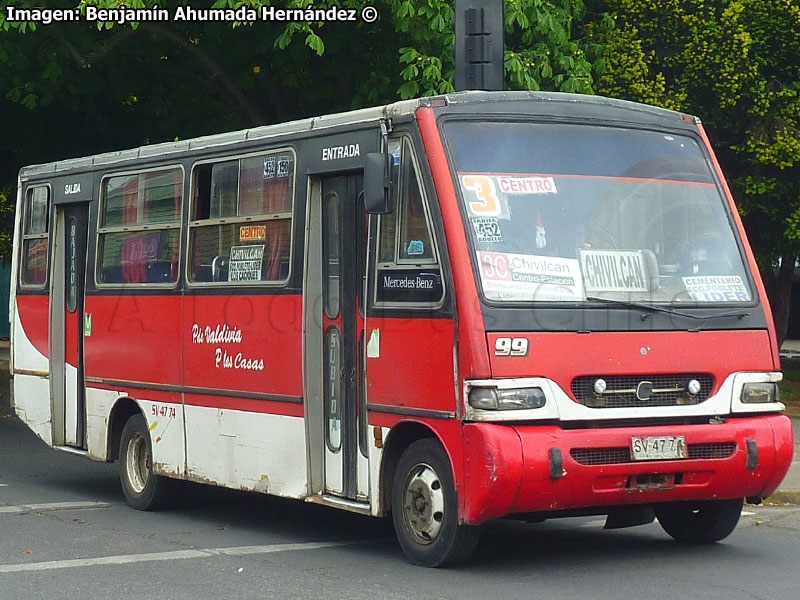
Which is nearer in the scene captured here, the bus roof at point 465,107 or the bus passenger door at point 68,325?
the bus roof at point 465,107

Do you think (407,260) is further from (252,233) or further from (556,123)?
(252,233)

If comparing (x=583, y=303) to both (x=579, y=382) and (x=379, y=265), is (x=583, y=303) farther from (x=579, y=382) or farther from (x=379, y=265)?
(x=379, y=265)

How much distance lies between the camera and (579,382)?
842cm

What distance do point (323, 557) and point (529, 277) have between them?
2315mm

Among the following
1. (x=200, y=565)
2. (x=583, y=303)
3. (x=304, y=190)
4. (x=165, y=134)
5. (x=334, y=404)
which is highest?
(x=165, y=134)

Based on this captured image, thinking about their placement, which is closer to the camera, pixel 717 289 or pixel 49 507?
pixel 717 289

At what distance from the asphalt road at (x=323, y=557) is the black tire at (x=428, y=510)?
0.12 metres

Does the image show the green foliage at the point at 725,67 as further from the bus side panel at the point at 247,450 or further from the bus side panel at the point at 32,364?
the bus side panel at the point at 247,450

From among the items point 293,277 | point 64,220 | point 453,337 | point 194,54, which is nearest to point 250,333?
point 293,277

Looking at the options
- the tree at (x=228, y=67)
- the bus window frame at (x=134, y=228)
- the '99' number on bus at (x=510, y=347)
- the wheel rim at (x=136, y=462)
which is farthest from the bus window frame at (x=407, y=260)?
the tree at (x=228, y=67)

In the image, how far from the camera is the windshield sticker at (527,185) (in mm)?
8711

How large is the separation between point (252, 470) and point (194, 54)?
343 inches

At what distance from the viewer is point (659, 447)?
851 cm

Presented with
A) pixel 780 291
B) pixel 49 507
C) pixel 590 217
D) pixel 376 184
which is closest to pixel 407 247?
pixel 376 184
